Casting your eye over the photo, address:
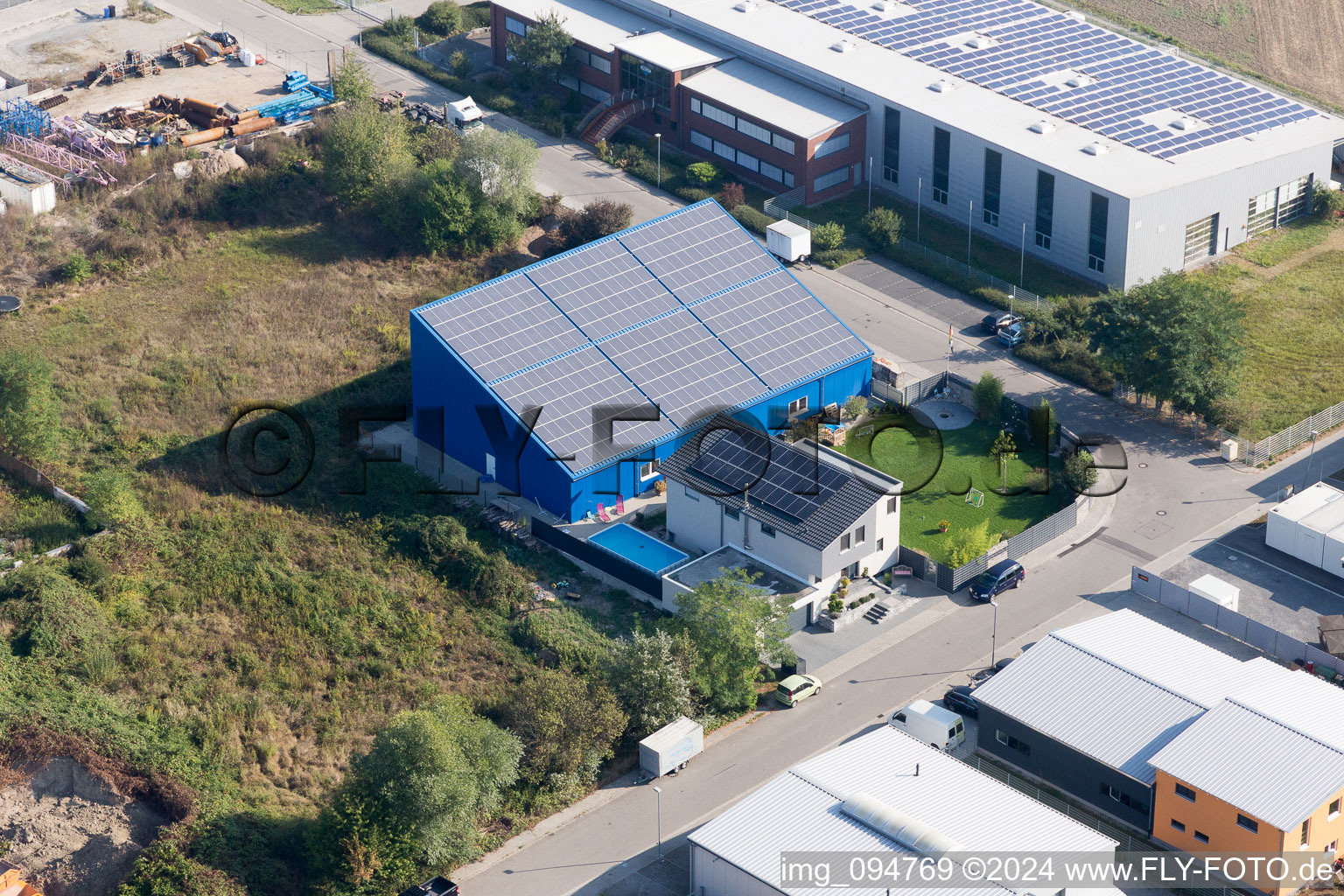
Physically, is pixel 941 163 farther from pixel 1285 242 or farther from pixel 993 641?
pixel 993 641

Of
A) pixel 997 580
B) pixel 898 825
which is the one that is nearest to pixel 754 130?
pixel 997 580

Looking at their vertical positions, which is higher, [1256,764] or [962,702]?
[1256,764]

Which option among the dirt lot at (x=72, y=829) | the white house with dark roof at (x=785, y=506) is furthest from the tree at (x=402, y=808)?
the white house with dark roof at (x=785, y=506)

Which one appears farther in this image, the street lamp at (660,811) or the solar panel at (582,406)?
the solar panel at (582,406)

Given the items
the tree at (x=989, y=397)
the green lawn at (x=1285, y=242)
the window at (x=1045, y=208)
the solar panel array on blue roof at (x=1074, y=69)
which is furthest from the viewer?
the solar panel array on blue roof at (x=1074, y=69)

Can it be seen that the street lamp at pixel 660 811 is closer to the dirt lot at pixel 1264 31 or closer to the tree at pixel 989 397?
the tree at pixel 989 397
